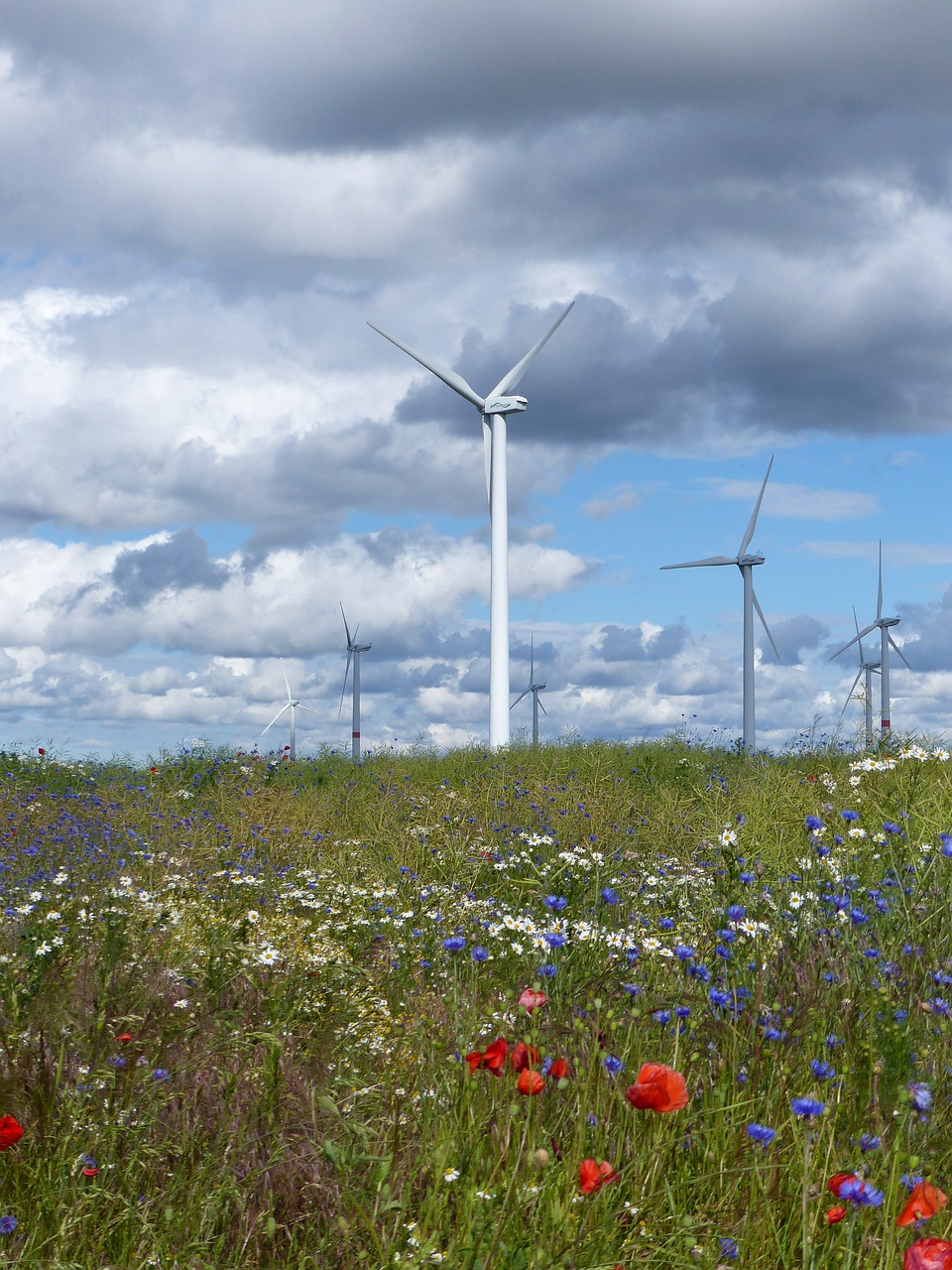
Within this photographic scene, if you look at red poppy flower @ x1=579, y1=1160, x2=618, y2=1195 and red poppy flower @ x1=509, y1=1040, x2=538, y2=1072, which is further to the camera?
red poppy flower @ x1=509, y1=1040, x2=538, y2=1072

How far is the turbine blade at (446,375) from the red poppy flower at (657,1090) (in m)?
21.3

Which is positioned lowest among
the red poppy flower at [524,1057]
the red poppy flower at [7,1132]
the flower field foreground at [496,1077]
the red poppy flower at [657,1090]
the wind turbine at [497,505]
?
the flower field foreground at [496,1077]

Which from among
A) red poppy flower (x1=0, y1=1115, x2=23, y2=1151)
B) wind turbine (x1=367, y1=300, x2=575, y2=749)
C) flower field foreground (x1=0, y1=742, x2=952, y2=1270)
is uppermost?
wind turbine (x1=367, y1=300, x2=575, y2=749)

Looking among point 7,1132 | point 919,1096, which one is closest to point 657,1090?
point 919,1096

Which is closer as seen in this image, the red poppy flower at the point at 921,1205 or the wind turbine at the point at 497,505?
the red poppy flower at the point at 921,1205

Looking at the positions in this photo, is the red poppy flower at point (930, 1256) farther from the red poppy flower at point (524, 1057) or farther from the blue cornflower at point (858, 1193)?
the red poppy flower at point (524, 1057)

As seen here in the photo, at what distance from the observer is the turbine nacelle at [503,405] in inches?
899

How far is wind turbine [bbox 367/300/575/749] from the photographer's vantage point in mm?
21594

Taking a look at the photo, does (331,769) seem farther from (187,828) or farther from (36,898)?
(36,898)

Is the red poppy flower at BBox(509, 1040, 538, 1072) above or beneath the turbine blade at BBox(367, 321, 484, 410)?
beneath

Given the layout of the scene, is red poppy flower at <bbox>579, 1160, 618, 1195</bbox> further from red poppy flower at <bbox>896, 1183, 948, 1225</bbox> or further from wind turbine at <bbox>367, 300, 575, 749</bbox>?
wind turbine at <bbox>367, 300, 575, 749</bbox>

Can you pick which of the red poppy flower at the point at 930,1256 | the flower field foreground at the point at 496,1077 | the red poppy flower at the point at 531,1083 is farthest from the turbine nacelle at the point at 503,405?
the red poppy flower at the point at 930,1256

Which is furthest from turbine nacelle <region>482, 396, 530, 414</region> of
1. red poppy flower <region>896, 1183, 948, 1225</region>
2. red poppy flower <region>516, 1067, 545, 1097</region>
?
red poppy flower <region>896, 1183, 948, 1225</region>

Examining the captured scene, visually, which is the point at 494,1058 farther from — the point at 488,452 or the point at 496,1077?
the point at 488,452
